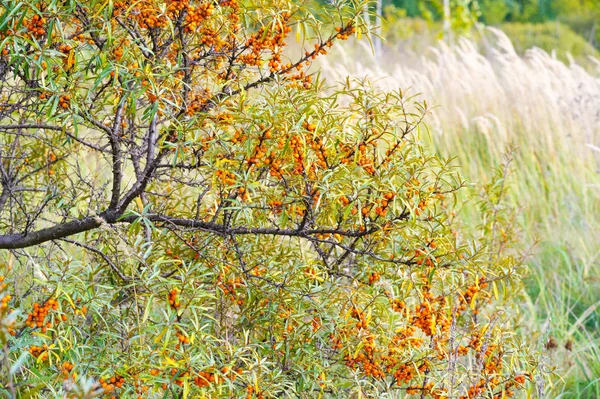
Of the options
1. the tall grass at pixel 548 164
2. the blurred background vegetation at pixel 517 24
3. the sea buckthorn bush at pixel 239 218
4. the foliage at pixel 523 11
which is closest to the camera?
the sea buckthorn bush at pixel 239 218

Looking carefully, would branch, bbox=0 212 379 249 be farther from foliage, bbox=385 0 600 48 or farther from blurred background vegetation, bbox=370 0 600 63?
foliage, bbox=385 0 600 48

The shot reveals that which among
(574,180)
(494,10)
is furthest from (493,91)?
(494,10)

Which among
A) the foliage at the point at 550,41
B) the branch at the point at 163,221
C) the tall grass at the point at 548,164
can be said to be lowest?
the foliage at the point at 550,41

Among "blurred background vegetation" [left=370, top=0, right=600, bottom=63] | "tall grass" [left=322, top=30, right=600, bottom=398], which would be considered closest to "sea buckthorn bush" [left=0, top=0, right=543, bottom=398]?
"tall grass" [left=322, top=30, right=600, bottom=398]

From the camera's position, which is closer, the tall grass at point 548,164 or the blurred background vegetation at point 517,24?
the tall grass at point 548,164

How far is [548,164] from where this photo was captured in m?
5.80

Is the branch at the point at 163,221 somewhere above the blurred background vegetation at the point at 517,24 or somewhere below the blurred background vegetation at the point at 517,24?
above

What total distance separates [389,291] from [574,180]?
375 centimetres

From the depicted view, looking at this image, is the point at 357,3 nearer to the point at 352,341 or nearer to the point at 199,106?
the point at 199,106

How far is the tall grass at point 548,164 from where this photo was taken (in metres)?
3.83

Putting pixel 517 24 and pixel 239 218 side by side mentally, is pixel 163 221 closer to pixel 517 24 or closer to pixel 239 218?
pixel 239 218

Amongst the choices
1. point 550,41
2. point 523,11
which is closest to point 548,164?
point 550,41

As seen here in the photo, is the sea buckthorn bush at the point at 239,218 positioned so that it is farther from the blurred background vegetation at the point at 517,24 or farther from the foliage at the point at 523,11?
the foliage at the point at 523,11

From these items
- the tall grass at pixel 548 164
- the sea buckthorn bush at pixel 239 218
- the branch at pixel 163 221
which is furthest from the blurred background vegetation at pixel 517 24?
the branch at pixel 163 221
